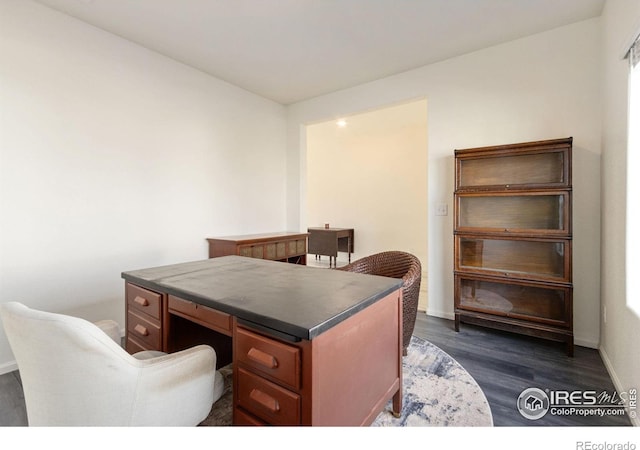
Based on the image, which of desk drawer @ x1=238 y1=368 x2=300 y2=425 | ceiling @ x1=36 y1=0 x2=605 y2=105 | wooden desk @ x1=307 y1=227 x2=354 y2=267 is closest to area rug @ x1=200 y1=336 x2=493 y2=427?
desk drawer @ x1=238 y1=368 x2=300 y2=425

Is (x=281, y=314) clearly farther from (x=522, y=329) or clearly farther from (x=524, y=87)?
(x=524, y=87)

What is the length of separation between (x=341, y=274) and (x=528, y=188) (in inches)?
76.9

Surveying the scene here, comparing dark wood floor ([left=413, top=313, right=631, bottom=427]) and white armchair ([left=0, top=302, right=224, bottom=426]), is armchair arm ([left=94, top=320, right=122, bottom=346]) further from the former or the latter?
dark wood floor ([left=413, top=313, right=631, bottom=427])

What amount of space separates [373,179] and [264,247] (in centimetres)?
366

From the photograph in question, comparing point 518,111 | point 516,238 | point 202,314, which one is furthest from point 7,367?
point 518,111

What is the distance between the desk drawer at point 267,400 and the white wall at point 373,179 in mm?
4703

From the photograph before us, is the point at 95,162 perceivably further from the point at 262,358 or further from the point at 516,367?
the point at 516,367

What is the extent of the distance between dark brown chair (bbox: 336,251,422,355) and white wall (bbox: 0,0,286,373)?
2013mm

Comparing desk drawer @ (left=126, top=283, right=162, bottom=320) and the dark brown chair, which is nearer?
desk drawer @ (left=126, top=283, right=162, bottom=320)

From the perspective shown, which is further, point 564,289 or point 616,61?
point 564,289

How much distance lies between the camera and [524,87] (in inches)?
111

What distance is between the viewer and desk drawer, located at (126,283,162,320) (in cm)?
157
